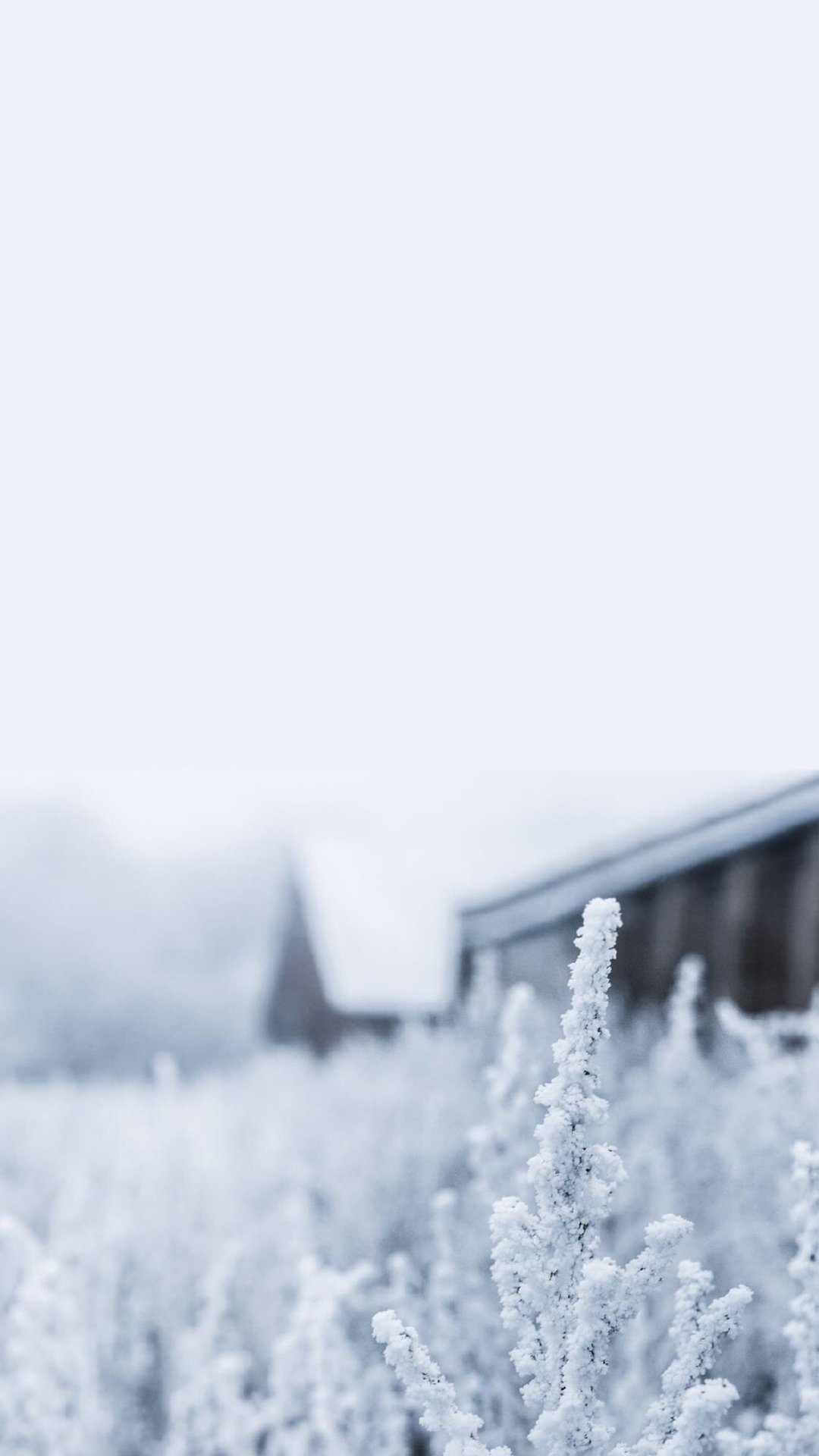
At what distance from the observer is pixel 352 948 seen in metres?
5.03

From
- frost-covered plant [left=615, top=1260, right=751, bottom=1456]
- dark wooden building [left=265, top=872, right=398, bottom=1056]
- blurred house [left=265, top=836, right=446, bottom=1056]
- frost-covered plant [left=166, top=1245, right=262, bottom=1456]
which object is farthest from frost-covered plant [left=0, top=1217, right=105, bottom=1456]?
dark wooden building [left=265, top=872, right=398, bottom=1056]

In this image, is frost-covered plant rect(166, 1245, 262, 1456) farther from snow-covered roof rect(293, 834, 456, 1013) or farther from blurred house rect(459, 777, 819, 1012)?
snow-covered roof rect(293, 834, 456, 1013)

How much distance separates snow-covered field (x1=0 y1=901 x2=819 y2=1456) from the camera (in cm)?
119

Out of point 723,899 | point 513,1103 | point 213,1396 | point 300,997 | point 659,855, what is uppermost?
point 300,997

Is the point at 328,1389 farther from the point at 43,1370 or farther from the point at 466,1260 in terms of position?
the point at 43,1370

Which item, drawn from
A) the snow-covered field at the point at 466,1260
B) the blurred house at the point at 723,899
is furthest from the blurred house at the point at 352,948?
the blurred house at the point at 723,899

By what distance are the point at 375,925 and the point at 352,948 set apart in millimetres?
176

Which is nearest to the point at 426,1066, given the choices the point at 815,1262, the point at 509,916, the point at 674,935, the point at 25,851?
the point at 509,916

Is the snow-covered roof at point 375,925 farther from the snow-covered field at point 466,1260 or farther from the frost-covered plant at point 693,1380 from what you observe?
the frost-covered plant at point 693,1380

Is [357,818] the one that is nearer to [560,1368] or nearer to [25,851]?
[25,851]

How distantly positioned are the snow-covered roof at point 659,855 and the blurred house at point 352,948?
2.34ft

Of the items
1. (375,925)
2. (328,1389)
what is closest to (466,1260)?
(328,1389)

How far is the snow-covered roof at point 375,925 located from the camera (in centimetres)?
397

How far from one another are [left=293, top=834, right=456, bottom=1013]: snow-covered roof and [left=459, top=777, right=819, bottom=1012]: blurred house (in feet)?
2.83
